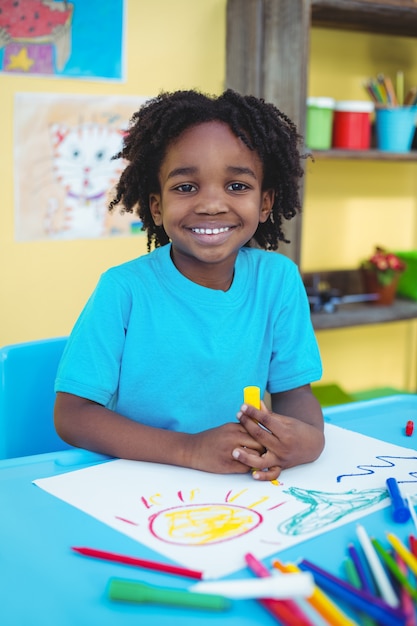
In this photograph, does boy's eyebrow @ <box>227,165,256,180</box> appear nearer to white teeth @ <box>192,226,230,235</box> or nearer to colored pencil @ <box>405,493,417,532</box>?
white teeth @ <box>192,226,230,235</box>

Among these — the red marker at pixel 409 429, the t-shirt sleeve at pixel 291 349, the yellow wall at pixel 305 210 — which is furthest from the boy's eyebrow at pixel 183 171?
the yellow wall at pixel 305 210

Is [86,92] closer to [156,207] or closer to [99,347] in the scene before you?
[156,207]

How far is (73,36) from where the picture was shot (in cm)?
200

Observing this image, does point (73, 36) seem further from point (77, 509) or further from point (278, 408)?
point (77, 509)

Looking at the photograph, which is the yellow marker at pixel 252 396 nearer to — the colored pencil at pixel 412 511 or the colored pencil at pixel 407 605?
the colored pencil at pixel 412 511

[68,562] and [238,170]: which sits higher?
[238,170]

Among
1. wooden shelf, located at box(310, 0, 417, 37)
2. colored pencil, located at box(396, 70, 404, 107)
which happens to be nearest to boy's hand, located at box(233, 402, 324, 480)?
wooden shelf, located at box(310, 0, 417, 37)

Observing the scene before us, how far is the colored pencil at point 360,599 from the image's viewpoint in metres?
0.56

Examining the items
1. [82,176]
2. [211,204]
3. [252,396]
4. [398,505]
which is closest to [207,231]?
[211,204]

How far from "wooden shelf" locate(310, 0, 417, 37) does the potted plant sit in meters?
0.71

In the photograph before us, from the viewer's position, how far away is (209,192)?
43.0 inches

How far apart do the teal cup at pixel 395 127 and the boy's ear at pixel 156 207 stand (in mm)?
1311

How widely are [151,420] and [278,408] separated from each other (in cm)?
20

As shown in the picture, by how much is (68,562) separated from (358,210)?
2198mm
